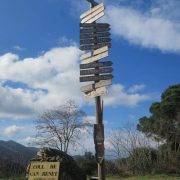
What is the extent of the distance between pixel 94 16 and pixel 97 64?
1.24 metres

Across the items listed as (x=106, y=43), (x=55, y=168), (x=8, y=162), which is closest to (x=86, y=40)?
(x=106, y=43)

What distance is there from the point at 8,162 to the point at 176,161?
13.5 metres

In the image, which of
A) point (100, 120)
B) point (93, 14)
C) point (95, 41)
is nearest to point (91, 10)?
point (93, 14)

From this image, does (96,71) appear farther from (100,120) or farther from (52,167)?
(52,167)

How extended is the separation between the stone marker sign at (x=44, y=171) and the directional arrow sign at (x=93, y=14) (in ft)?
12.5

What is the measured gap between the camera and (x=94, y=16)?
1271cm

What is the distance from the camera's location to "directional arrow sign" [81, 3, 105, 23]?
12.5 metres

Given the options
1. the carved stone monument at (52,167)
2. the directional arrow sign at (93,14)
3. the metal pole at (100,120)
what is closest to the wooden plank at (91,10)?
the directional arrow sign at (93,14)

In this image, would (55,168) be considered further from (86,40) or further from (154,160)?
(154,160)

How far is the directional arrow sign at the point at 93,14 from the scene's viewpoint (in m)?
12.5

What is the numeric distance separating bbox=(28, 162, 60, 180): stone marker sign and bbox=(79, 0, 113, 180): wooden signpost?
1.37m

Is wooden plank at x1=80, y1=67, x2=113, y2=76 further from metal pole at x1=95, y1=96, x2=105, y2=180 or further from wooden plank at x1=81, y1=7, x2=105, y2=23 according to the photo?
wooden plank at x1=81, y1=7, x2=105, y2=23

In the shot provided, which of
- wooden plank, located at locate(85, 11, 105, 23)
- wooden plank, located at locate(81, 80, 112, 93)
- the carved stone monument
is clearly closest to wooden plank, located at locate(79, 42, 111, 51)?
wooden plank, located at locate(85, 11, 105, 23)

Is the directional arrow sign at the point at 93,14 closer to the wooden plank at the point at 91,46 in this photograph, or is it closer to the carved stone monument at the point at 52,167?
the wooden plank at the point at 91,46
